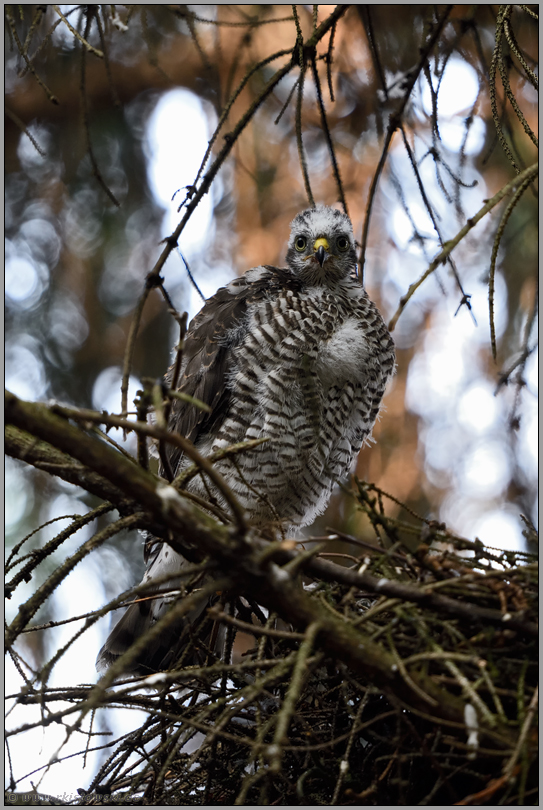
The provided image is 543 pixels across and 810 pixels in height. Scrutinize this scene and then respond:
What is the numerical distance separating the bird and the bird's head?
0.04 feet

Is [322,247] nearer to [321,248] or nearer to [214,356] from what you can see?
[321,248]

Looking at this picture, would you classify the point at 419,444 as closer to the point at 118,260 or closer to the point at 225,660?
Result: the point at 118,260

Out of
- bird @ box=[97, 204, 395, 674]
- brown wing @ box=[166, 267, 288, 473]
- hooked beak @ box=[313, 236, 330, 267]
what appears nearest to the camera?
bird @ box=[97, 204, 395, 674]

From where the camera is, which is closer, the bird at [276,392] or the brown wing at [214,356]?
the bird at [276,392]

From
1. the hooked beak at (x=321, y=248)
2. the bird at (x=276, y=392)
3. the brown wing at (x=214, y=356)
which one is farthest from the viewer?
the hooked beak at (x=321, y=248)

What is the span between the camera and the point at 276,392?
2.74 meters

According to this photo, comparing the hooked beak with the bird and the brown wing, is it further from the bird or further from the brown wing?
the brown wing

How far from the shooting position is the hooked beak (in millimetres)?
3107

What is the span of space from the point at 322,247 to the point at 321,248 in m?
0.02

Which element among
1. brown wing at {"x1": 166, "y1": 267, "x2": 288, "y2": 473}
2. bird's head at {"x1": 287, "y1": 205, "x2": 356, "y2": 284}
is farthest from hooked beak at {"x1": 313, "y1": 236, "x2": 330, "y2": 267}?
brown wing at {"x1": 166, "y1": 267, "x2": 288, "y2": 473}

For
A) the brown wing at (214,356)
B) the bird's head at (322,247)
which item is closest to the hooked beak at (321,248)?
the bird's head at (322,247)

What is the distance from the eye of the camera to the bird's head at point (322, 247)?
3.20m

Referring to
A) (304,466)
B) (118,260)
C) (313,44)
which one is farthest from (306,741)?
(118,260)

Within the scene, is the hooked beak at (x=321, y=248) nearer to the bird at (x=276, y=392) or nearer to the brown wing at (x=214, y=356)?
the bird at (x=276, y=392)
